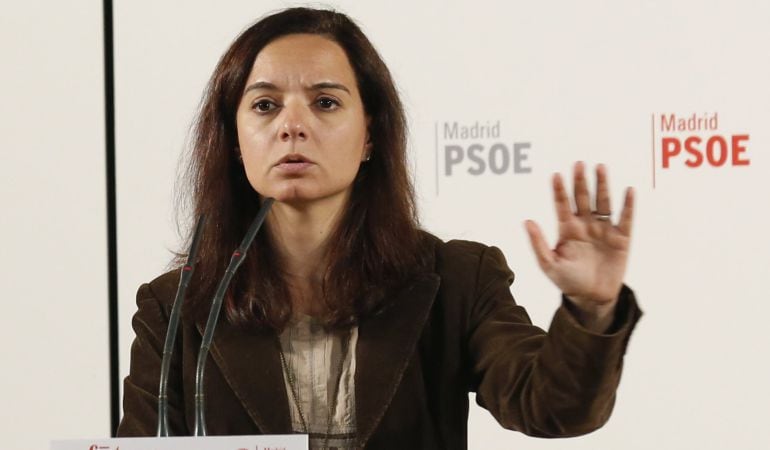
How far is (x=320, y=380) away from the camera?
1.82m

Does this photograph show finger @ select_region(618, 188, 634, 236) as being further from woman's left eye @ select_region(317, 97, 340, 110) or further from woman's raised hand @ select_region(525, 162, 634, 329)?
woman's left eye @ select_region(317, 97, 340, 110)

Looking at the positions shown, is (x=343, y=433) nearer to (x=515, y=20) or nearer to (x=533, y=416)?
(x=533, y=416)

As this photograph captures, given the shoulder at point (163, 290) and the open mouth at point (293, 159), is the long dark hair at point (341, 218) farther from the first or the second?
the open mouth at point (293, 159)

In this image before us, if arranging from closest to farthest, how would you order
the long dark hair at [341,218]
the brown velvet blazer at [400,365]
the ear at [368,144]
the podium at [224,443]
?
the podium at [224,443] < the brown velvet blazer at [400,365] < the long dark hair at [341,218] < the ear at [368,144]

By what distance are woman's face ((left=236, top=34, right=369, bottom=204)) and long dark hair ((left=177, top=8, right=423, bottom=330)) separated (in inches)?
1.5

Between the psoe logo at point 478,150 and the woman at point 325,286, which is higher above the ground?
the psoe logo at point 478,150

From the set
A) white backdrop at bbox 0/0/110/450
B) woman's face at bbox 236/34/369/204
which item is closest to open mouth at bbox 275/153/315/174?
woman's face at bbox 236/34/369/204

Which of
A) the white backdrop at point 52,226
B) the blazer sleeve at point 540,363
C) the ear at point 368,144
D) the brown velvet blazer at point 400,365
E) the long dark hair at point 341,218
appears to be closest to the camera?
the blazer sleeve at point 540,363

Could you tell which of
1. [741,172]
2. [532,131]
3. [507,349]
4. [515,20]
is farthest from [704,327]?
[507,349]

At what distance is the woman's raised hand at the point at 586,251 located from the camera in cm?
136

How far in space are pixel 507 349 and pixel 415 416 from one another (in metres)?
0.18

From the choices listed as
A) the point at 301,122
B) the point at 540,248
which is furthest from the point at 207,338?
the point at 301,122

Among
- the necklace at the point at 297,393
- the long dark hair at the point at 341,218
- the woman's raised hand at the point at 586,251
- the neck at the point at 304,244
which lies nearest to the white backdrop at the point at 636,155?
the long dark hair at the point at 341,218

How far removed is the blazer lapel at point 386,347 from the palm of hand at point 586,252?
0.46 metres
